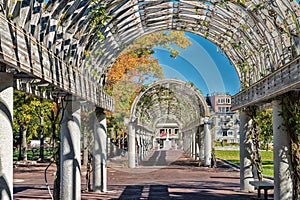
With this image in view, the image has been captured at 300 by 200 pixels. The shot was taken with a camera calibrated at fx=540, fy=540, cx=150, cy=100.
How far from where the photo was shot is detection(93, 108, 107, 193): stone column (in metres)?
16.3

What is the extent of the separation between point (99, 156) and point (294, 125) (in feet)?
25.1

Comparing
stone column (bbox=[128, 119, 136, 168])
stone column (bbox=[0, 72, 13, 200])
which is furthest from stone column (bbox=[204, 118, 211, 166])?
stone column (bbox=[0, 72, 13, 200])

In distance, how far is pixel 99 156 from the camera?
16531 mm

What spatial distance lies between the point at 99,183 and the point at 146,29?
16.4 ft

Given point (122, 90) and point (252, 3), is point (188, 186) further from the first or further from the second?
point (122, 90)

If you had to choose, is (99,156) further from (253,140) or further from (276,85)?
(276,85)

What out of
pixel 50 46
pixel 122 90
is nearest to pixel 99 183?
pixel 50 46

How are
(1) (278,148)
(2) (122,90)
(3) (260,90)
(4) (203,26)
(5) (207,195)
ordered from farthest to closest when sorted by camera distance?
(2) (122,90)
(4) (203,26)
(5) (207,195)
(3) (260,90)
(1) (278,148)

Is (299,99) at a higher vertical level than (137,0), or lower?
lower

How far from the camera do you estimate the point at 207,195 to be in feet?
51.6

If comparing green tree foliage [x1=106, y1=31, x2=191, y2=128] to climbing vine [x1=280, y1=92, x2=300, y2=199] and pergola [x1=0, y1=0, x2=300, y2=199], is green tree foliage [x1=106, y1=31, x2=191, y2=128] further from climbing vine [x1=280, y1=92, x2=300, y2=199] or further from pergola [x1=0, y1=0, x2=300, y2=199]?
climbing vine [x1=280, y1=92, x2=300, y2=199]

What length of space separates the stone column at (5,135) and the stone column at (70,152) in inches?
188

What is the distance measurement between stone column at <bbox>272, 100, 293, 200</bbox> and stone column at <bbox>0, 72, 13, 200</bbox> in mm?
6110

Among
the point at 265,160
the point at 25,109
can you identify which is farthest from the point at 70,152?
the point at 265,160
